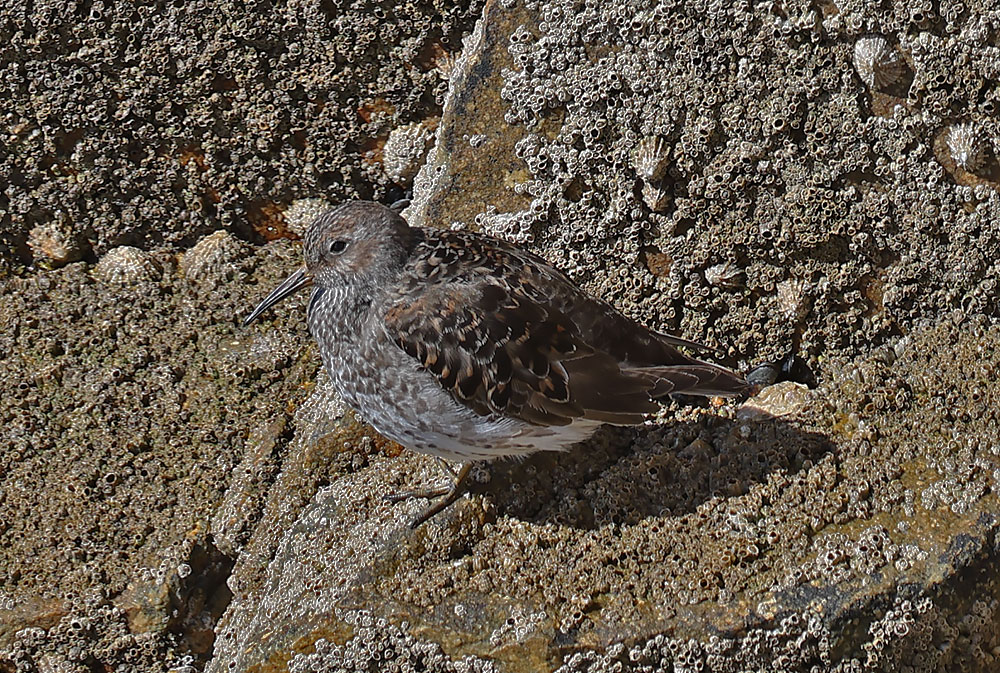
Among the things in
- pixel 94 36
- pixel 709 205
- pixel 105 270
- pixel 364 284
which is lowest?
pixel 709 205

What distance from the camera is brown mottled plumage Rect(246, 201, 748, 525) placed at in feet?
12.5

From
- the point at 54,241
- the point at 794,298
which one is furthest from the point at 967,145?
the point at 54,241

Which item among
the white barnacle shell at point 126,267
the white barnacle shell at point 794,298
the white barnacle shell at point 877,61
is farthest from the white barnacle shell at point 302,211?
the white barnacle shell at point 877,61

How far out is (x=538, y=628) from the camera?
3.65 meters

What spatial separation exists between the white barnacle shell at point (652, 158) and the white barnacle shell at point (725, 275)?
44 centimetres

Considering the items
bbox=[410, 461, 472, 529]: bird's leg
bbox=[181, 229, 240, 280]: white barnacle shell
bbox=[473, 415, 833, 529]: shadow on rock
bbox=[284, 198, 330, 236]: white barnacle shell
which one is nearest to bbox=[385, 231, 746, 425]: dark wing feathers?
bbox=[473, 415, 833, 529]: shadow on rock

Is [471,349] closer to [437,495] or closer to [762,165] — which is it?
[437,495]

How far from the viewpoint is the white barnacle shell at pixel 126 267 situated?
199 inches

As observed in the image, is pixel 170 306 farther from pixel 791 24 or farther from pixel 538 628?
pixel 791 24

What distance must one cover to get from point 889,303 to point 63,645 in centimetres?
347

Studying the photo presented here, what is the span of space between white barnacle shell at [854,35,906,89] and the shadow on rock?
4.46ft

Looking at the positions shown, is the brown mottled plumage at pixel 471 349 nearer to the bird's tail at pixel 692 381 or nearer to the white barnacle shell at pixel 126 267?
the bird's tail at pixel 692 381

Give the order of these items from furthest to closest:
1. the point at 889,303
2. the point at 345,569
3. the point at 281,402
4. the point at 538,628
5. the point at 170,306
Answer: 1. the point at 170,306
2. the point at 281,402
3. the point at 889,303
4. the point at 345,569
5. the point at 538,628

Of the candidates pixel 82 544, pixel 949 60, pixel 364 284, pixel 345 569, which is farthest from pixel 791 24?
pixel 82 544
